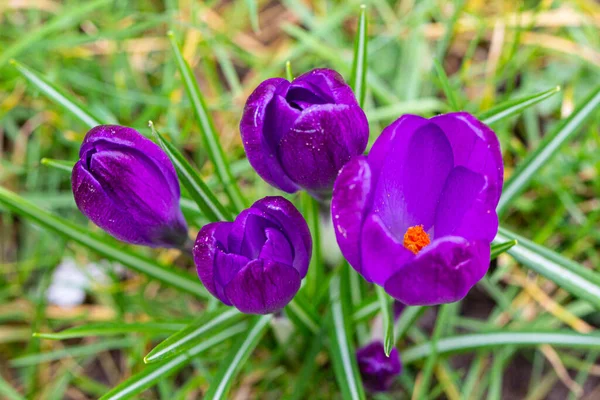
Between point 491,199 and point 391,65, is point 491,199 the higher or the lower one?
the higher one

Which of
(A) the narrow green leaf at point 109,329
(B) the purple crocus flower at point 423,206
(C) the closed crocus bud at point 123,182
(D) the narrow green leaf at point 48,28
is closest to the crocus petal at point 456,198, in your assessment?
(B) the purple crocus flower at point 423,206

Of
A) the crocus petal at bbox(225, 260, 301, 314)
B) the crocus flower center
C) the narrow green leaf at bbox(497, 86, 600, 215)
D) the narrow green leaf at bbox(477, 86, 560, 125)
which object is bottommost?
the narrow green leaf at bbox(497, 86, 600, 215)

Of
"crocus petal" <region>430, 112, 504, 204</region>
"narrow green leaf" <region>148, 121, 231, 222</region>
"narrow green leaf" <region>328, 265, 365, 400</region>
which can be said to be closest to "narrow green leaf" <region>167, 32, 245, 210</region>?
"narrow green leaf" <region>148, 121, 231, 222</region>

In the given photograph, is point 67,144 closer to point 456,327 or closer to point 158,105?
point 158,105

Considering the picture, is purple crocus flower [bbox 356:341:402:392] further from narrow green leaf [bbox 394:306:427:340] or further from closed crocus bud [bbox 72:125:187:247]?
closed crocus bud [bbox 72:125:187:247]

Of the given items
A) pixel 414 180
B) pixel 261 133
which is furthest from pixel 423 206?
pixel 261 133

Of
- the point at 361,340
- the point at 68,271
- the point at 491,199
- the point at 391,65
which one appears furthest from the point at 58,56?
the point at 491,199

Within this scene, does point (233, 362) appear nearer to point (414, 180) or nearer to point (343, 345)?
point (343, 345)
